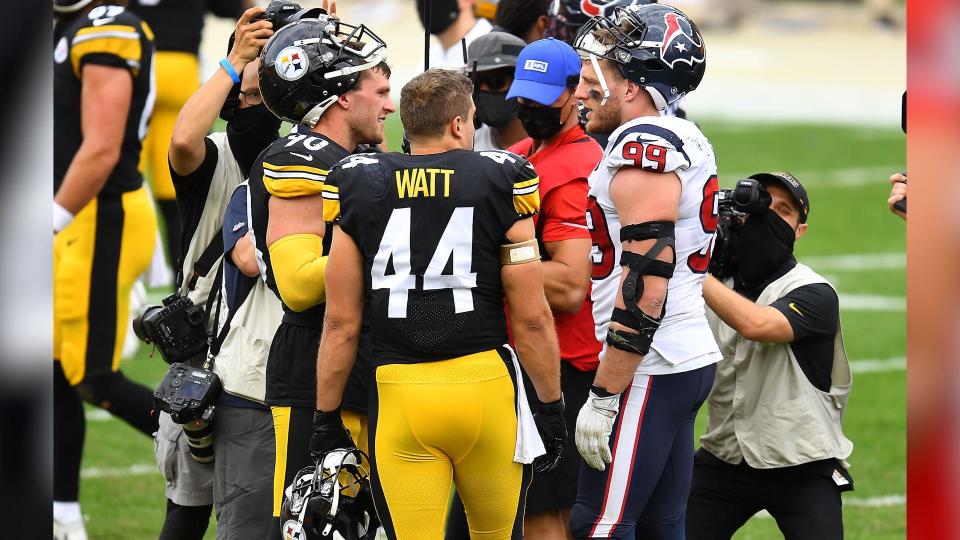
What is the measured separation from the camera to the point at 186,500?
463 cm

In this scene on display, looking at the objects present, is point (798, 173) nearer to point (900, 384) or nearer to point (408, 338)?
point (900, 384)

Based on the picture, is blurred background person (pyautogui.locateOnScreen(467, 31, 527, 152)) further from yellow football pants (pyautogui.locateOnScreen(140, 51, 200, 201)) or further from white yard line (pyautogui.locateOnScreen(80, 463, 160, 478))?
yellow football pants (pyautogui.locateOnScreen(140, 51, 200, 201))

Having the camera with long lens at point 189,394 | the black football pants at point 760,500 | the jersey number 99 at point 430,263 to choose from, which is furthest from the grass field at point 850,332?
the jersey number 99 at point 430,263

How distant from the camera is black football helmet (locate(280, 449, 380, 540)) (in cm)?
361

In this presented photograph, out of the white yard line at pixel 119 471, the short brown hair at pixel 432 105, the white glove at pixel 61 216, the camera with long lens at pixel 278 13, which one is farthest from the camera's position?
the white yard line at pixel 119 471

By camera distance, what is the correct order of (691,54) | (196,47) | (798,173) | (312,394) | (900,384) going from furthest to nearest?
(798,173) → (196,47) → (900,384) → (691,54) → (312,394)

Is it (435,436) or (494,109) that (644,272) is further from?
(494,109)

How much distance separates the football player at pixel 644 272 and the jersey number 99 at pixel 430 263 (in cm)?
57

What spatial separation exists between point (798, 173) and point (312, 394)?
13783 millimetres

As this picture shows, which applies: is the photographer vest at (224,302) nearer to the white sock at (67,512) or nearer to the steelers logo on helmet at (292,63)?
the steelers logo on helmet at (292,63)

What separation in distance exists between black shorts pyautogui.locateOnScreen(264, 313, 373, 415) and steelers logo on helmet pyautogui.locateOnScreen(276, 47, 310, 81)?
0.74 m

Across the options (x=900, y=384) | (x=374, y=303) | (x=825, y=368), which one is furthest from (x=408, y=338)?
(x=900, y=384)

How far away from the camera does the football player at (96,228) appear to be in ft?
20.0

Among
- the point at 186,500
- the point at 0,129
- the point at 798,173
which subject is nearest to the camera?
the point at 0,129
